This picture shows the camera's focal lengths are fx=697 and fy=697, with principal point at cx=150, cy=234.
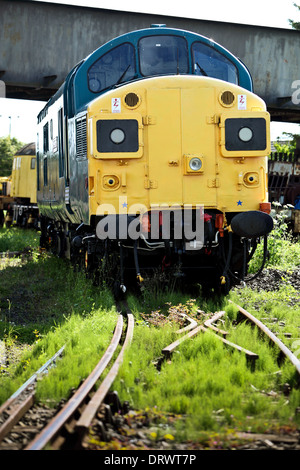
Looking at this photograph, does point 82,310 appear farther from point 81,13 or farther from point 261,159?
point 81,13

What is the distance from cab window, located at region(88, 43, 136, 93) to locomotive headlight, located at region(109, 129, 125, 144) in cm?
139

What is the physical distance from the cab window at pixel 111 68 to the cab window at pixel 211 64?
3.05 feet

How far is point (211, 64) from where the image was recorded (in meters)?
10.1

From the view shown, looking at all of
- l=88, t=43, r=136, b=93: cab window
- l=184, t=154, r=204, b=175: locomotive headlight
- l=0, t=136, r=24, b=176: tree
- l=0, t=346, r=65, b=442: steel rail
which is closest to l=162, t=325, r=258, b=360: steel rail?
l=0, t=346, r=65, b=442: steel rail

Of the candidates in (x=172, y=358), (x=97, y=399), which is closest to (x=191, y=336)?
(x=172, y=358)

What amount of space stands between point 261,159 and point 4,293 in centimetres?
456

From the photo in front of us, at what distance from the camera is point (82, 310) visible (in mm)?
8961

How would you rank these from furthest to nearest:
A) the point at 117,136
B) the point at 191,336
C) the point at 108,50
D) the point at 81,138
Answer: the point at 108,50
the point at 81,138
the point at 117,136
the point at 191,336

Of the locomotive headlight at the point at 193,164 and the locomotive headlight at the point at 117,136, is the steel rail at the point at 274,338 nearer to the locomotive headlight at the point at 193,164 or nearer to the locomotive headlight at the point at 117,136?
the locomotive headlight at the point at 193,164

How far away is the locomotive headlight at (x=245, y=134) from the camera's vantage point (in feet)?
29.4

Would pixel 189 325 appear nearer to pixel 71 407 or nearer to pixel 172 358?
pixel 172 358

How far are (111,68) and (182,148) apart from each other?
5.86 ft

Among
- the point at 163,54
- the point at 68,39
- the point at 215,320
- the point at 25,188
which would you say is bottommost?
the point at 215,320
